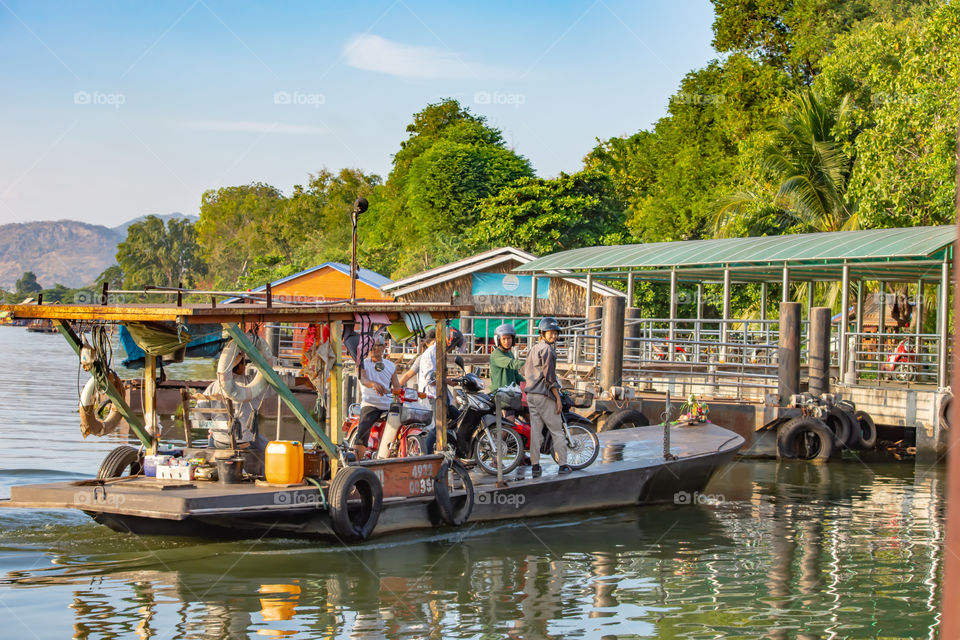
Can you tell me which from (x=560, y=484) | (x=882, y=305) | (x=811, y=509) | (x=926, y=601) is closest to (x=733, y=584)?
(x=926, y=601)

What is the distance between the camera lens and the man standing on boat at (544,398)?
36.1ft

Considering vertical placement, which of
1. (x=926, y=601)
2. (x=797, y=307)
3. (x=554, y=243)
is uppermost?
(x=554, y=243)

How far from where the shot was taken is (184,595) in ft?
26.4

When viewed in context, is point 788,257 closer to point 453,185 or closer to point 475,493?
point 475,493

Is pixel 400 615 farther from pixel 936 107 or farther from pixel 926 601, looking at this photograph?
pixel 936 107

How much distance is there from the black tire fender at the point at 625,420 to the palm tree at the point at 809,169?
1523 centimetres

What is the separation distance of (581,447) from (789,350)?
6695 mm

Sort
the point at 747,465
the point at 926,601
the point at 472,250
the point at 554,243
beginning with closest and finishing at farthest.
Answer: the point at 926,601 → the point at 747,465 → the point at 554,243 → the point at 472,250

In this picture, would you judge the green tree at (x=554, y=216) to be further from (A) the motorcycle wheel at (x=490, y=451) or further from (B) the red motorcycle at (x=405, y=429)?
(B) the red motorcycle at (x=405, y=429)

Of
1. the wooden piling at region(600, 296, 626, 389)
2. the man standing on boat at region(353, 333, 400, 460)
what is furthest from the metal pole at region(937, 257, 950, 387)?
the man standing on boat at region(353, 333, 400, 460)

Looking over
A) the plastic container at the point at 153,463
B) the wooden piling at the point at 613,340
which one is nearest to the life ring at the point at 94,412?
the plastic container at the point at 153,463

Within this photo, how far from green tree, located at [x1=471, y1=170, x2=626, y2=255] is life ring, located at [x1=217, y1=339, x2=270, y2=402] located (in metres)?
28.1

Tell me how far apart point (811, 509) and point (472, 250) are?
29785 millimetres

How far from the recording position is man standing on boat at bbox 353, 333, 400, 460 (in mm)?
10836
